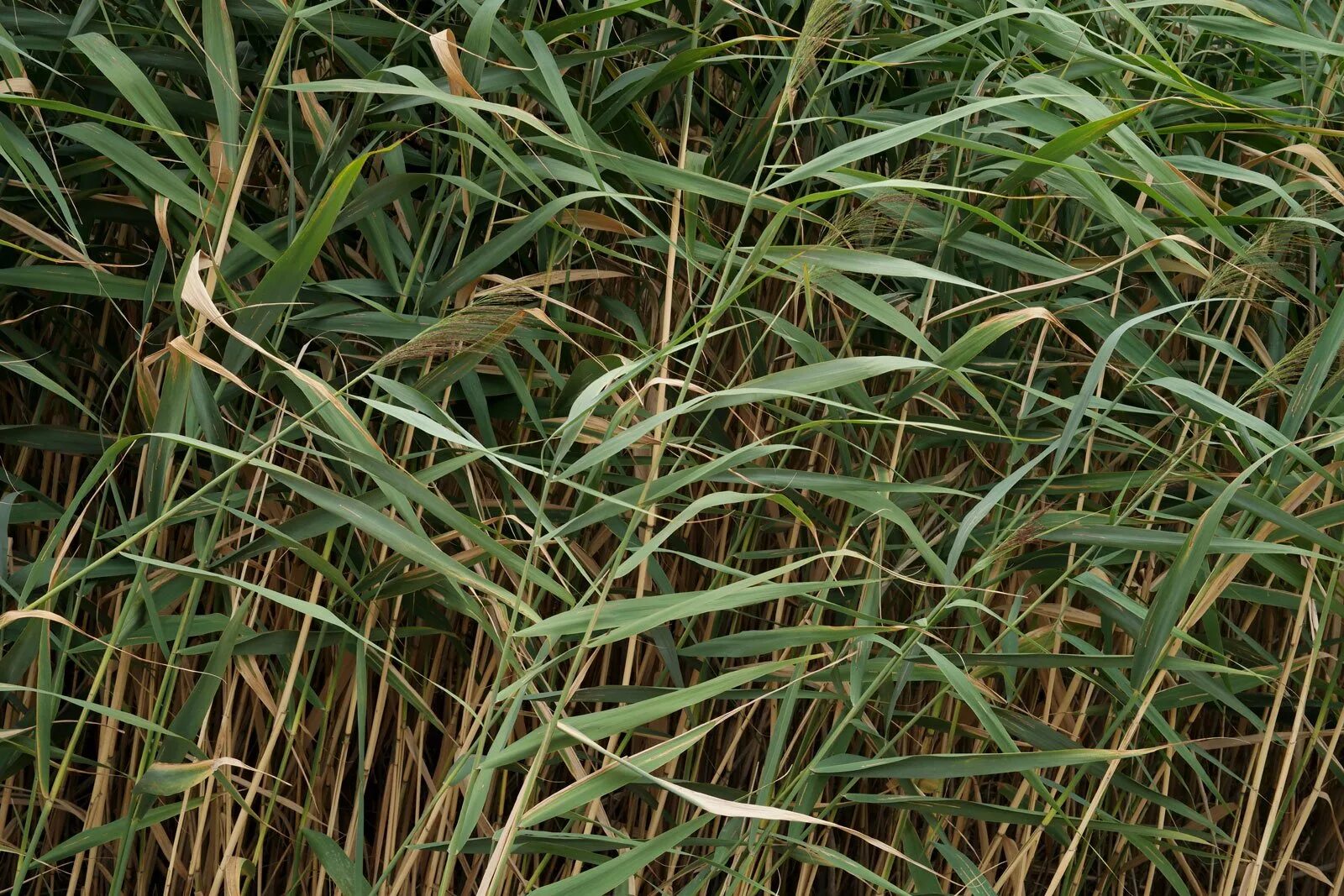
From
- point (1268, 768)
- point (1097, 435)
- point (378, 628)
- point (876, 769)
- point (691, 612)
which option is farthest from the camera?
point (1268, 768)

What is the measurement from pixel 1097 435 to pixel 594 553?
1.66 feet

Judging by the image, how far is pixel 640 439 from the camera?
74 centimetres

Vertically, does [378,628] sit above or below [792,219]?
below

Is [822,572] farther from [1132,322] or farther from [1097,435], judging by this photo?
[1132,322]

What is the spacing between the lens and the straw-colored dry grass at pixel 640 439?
752 mm

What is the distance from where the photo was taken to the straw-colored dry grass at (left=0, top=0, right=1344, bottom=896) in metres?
0.75

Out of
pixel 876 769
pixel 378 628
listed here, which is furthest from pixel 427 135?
pixel 876 769

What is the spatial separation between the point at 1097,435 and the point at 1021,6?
431mm

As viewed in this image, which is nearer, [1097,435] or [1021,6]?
[1021,6]

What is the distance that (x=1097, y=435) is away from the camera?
109 cm

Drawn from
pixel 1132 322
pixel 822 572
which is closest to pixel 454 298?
pixel 822 572

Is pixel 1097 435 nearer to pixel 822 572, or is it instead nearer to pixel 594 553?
pixel 822 572

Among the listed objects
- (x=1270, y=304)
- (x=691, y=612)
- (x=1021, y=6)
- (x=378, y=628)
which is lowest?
(x=378, y=628)

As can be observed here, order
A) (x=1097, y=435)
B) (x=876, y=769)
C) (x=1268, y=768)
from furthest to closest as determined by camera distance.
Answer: (x=1268, y=768)
(x=1097, y=435)
(x=876, y=769)
